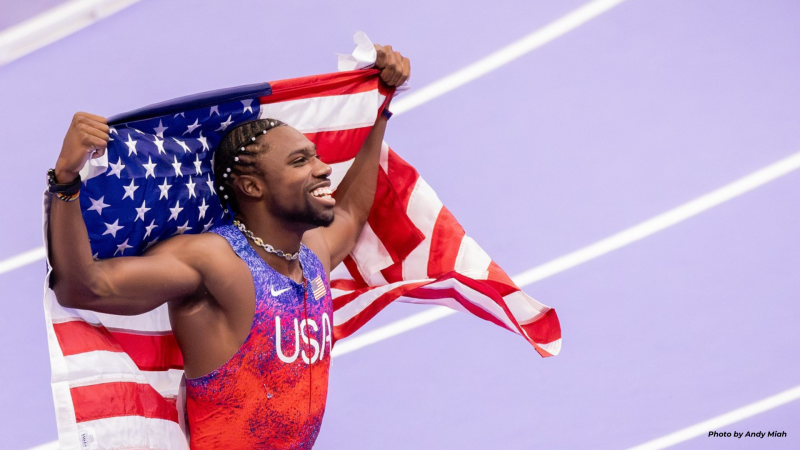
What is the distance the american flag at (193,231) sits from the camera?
9.84 feet

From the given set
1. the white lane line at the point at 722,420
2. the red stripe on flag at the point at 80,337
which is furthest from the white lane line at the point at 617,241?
the red stripe on flag at the point at 80,337

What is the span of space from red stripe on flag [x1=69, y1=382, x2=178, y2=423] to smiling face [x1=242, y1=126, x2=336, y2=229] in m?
0.71

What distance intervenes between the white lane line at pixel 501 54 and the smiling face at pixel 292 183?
2.43m

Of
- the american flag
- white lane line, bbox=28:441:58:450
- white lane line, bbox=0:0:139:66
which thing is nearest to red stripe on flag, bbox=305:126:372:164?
the american flag

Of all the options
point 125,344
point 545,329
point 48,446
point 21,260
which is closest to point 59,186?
point 125,344

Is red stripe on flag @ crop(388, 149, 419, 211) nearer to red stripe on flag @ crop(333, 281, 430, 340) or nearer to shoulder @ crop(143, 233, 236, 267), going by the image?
red stripe on flag @ crop(333, 281, 430, 340)

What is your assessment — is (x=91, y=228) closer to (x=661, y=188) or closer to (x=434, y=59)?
(x=434, y=59)

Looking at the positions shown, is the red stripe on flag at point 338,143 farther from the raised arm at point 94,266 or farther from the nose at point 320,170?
the raised arm at point 94,266

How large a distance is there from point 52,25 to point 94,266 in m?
3.37

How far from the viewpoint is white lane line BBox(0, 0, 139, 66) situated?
18.7 feet

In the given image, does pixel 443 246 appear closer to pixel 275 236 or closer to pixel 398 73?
pixel 398 73

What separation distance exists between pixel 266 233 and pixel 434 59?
2.76 m

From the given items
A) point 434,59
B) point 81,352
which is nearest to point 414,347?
point 434,59

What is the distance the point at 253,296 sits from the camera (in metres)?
3.27
